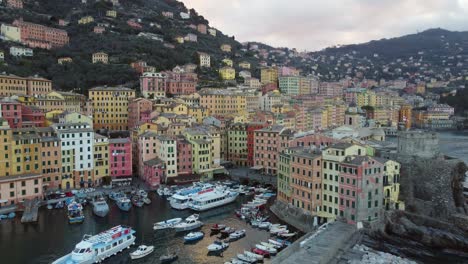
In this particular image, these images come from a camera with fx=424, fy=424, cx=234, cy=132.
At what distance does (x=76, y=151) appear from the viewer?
5794cm

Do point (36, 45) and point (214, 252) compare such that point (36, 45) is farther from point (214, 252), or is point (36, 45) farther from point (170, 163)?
point (214, 252)

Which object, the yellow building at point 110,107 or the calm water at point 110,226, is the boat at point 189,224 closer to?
the calm water at point 110,226

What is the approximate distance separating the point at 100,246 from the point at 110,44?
95.7m

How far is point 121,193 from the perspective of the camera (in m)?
56.2

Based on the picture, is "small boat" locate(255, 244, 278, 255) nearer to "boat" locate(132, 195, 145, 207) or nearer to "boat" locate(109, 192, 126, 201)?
"boat" locate(132, 195, 145, 207)

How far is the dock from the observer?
4684cm

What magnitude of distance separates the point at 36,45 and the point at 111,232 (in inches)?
3736

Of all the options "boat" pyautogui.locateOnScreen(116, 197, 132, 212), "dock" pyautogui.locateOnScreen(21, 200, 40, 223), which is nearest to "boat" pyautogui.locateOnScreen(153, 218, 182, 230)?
"boat" pyautogui.locateOnScreen(116, 197, 132, 212)

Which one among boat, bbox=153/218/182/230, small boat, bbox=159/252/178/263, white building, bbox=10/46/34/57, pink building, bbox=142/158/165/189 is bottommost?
small boat, bbox=159/252/178/263

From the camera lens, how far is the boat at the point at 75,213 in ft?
154

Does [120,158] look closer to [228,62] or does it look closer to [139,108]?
[139,108]

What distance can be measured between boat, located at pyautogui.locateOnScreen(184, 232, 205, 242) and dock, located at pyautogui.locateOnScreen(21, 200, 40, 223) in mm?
17778

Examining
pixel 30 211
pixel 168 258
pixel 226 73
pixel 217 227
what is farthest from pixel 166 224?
pixel 226 73

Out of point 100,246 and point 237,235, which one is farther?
point 237,235
